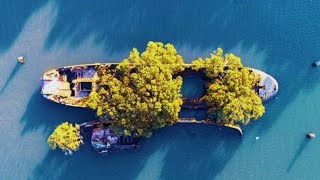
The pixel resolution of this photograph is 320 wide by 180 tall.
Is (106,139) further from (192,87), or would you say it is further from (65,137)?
(192,87)

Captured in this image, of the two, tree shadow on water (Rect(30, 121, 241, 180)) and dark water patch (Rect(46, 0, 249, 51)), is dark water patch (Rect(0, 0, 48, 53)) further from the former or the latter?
tree shadow on water (Rect(30, 121, 241, 180))

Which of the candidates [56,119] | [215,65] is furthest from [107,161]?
[215,65]

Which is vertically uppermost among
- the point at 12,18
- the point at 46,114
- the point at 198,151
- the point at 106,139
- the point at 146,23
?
the point at 12,18

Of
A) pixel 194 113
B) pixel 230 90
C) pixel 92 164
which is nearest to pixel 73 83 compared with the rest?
pixel 92 164

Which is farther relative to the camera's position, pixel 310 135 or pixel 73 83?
pixel 310 135

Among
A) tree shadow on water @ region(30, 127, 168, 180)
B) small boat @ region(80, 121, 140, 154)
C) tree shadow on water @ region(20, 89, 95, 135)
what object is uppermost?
tree shadow on water @ region(20, 89, 95, 135)

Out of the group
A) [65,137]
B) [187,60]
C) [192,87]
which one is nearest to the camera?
[65,137]

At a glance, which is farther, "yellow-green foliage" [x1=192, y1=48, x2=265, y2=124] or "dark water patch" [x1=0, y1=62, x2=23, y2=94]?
"dark water patch" [x1=0, y1=62, x2=23, y2=94]

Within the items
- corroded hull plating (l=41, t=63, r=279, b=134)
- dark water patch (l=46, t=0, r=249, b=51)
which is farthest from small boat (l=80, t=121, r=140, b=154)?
dark water patch (l=46, t=0, r=249, b=51)

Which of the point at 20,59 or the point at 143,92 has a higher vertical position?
the point at 20,59
